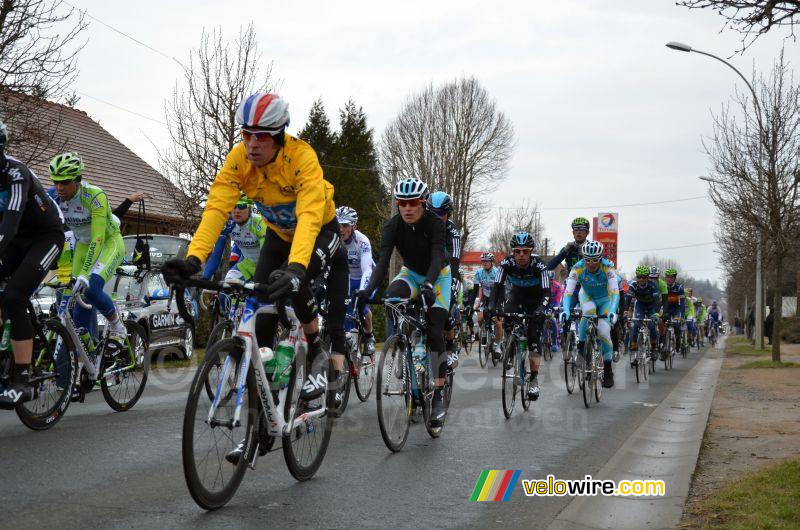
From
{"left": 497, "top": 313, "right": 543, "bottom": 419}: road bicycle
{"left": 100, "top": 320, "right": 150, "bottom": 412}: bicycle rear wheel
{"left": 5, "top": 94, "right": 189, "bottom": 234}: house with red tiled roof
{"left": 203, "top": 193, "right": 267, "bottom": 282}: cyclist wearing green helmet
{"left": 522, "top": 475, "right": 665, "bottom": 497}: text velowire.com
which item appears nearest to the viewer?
{"left": 522, "top": 475, "right": 665, "bottom": 497}: text velowire.com

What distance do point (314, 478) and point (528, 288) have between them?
5.40 metres

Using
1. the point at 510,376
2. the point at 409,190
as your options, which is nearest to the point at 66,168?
the point at 409,190

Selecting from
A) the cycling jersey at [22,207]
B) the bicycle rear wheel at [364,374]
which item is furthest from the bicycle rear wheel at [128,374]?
the bicycle rear wheel at [364,374]

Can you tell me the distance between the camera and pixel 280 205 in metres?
5.71

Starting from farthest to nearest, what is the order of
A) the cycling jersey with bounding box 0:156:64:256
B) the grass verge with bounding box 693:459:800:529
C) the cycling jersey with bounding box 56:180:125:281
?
the cycling jersey with bounding box 56:180:125:281
the cycling jersey with bounding box 0:156:64:256
the grass verge with bounding box 693:459:800:529

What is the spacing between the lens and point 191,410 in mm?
4457

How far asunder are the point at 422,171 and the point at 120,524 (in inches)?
1775

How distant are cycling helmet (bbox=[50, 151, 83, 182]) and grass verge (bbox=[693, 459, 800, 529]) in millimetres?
6122

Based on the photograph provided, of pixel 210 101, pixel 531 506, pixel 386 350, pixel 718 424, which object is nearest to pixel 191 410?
pixel 531 506

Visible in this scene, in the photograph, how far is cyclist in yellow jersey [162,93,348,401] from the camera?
5.05 m

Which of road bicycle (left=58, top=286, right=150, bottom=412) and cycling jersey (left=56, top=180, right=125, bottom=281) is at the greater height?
cycling jersey (left=56, top=180, right=125, bottom=281)

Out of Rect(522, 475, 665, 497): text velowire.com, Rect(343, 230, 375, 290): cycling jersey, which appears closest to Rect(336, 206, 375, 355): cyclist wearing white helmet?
Rect(343, 230, 375, 290): cycling jersey

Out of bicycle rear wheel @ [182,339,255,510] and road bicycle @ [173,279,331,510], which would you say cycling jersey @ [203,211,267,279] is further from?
bicycle rear wheel @ [182,339,255,510]

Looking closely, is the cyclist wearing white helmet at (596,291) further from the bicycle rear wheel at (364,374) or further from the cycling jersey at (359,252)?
the bicycle rear wheel at (364,374)
